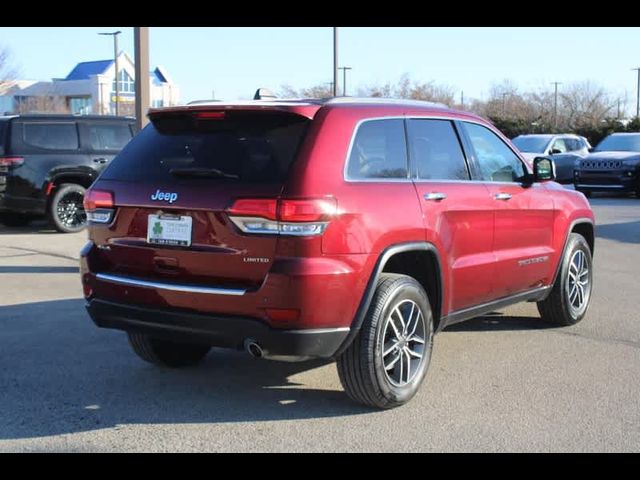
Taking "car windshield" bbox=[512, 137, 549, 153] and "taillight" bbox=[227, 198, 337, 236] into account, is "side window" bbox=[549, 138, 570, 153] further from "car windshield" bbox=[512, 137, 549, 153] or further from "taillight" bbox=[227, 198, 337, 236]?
"taillight" bbox=[227, 198, 337, 236]

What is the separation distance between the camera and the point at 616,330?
22.3ft

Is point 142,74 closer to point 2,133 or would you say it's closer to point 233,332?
point 2,133

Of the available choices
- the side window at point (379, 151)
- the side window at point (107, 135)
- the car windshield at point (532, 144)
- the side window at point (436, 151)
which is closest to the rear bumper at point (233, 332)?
the side window at point (379, 151)

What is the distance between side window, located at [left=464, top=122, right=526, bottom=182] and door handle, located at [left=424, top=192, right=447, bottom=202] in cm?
72

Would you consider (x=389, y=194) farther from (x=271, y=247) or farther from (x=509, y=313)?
(x=509, y=313)

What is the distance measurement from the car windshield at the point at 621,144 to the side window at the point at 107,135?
13398 mm

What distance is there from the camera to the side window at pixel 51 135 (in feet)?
42.5

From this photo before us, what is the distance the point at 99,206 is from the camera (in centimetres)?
482

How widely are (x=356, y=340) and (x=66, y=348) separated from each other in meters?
2.70

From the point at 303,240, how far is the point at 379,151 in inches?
38.4

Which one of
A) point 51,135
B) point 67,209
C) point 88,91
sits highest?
point 88,91

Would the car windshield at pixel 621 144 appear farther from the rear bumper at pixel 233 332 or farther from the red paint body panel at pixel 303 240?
the rear bumper at pixel 233 332

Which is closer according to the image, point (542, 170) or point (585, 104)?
point (542, 170)

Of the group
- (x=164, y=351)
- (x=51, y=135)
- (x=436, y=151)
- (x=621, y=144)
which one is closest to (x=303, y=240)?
(x=436, y=151)
